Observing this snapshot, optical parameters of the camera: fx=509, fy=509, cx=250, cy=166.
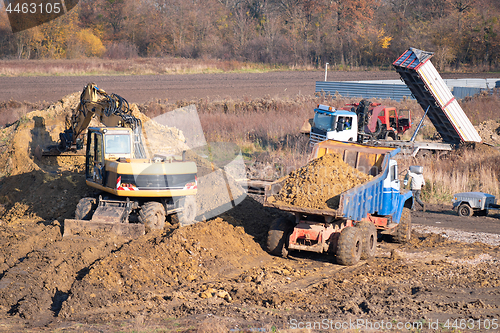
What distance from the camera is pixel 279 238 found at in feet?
33.2

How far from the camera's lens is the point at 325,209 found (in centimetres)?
922

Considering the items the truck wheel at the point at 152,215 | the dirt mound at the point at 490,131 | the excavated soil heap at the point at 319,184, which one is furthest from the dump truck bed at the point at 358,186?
the dirt mound at the point at 490,131

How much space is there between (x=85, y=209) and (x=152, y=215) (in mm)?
1555

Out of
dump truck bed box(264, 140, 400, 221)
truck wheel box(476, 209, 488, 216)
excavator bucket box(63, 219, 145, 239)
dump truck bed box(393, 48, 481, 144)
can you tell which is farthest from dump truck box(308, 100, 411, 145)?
excavator bucket box(63, 219, 145, 239)

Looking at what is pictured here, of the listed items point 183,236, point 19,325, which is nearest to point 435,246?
point 183,236

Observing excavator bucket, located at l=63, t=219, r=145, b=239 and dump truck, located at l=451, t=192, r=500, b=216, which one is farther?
dump truck, located at l=451, t=192, r=500, b=216

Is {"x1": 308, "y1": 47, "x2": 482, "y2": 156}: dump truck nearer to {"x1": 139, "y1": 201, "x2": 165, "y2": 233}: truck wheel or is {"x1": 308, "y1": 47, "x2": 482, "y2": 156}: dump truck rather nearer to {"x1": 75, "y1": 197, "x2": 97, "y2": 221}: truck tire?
{"x1": 139, "y1": 201, "x2": 165, "y2": 233}: truck wheel

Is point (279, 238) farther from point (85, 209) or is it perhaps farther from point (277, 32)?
point (277, 32)

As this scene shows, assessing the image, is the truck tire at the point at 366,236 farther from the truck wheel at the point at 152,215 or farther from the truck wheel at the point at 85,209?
the truck wheel at the point at 85,209

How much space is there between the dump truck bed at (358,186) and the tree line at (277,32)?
4687 centimetres

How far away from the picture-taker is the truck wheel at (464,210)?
48.2 ft

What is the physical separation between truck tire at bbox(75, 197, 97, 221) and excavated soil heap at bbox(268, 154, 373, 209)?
4.23 m

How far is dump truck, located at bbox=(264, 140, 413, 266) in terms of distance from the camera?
31.1 feet

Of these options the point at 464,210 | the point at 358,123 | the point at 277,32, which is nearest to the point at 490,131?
the point at 358,123
